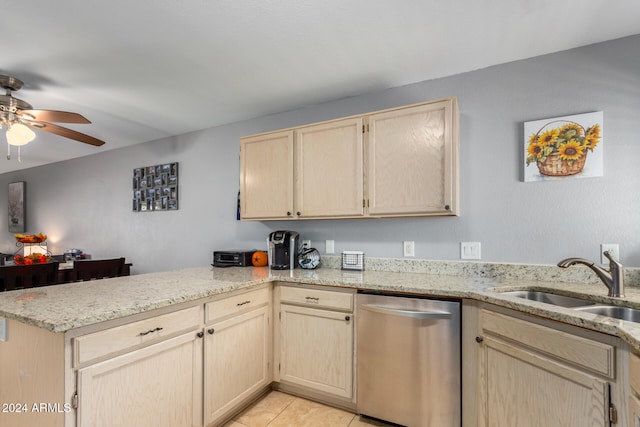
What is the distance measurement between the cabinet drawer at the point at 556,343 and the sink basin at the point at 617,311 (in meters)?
0.38

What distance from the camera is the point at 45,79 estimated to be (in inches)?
85.8

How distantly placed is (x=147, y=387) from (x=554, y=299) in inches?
84.0

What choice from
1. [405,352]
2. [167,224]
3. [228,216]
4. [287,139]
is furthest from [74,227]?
[405,352]

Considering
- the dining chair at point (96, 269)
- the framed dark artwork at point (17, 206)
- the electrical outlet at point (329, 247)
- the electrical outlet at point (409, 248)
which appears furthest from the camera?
the framed dark artwork at point (17, 206)

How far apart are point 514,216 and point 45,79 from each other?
347 centimetres

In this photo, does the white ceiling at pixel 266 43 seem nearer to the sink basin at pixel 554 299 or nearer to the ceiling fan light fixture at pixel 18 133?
the ceiling fan light fixture at pixel 18 133

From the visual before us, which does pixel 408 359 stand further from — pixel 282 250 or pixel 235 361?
pixel 282 250

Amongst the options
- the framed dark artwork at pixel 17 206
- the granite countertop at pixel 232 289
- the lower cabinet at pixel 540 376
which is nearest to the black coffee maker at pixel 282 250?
the granite countertop at pixel 232 289

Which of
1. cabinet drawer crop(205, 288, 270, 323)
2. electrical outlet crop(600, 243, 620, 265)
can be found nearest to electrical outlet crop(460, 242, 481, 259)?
electrical outlet crop(600, 243, 620, 265)

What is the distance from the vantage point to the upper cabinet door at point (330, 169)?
85.2 inches

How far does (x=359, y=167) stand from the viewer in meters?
2.15

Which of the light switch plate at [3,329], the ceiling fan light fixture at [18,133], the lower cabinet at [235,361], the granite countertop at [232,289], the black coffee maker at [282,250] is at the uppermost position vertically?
the ceiling fan light fixture at [18,133]

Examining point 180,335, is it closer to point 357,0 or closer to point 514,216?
point 357,0

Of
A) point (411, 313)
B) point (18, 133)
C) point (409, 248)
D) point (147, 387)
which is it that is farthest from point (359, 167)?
Result: point (18, 133)
